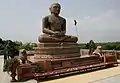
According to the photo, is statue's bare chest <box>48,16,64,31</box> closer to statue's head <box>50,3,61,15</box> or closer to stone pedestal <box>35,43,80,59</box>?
statue's head <box>50,3,61,15</box>

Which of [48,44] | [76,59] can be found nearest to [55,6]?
[48,44]

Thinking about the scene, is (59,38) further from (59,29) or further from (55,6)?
(55,6)

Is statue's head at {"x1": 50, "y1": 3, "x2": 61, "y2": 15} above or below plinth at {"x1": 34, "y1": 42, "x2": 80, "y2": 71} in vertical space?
above

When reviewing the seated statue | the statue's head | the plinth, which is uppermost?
the statue's head

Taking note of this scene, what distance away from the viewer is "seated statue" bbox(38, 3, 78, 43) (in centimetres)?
1123

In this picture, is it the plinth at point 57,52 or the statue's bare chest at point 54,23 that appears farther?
the statue's bare chest at point 54,23

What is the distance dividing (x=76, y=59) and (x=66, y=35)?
5.66 feet

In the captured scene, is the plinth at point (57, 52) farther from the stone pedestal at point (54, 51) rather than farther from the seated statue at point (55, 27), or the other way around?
the seated statue at point (55, 27)

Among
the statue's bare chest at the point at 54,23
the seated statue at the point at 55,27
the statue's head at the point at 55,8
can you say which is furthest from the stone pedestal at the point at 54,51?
the statue's head at the point at 55,8

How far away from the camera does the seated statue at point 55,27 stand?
11.2 metres

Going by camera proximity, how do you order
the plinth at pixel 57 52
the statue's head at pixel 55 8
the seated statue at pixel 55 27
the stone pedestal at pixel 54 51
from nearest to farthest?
the plinth at pixel 57 52, the stone pedestal at pixel 54 51, the seated statue at pixel 55 27, the statue's head at pixel 55 8

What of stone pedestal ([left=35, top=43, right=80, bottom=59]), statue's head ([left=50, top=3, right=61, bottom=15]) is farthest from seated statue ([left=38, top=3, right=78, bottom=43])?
stone pedestal ([left=35, top=43, right=80, bottom=59])

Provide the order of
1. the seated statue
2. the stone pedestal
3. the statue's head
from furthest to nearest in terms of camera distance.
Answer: the statue's head
the seated statue
the stone pedestal

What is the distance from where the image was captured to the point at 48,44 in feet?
35.6
